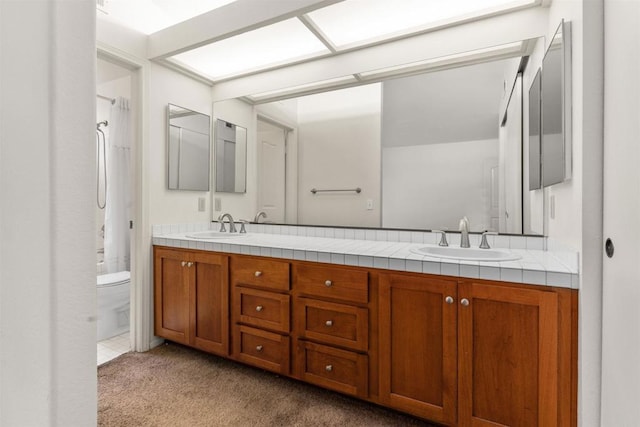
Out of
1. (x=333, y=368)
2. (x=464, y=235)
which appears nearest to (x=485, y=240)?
(x=464, y=235)

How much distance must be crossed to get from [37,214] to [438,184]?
1867mm

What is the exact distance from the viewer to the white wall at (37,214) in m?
0.46

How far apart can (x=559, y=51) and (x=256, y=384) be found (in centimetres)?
223

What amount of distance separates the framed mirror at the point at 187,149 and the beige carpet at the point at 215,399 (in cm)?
130

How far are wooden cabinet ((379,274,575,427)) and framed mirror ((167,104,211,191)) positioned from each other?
5.95ft

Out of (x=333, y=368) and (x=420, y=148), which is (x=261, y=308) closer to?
(x=333, y=368)

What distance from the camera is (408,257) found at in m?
1.48

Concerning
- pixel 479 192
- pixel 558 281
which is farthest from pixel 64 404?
pixel 479 192

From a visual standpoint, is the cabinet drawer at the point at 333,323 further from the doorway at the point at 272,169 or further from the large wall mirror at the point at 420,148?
the doorway at the point at 272,169

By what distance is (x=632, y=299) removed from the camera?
33.8 inches

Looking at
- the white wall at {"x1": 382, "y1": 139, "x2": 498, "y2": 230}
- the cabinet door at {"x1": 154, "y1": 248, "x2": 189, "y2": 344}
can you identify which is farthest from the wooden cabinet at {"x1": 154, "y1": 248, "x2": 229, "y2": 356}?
the white wall at {"x1": 382, "y1": 139, "x2": 498, "y2": 230}

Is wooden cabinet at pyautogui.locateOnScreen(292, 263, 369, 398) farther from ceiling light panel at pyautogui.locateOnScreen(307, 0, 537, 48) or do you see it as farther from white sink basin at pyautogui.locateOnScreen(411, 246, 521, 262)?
ceiling light panel at pyautogui.locateOnScreen(307, 0, 537, 48)

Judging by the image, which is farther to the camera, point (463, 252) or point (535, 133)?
point (463, 252)

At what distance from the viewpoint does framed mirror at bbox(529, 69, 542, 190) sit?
5.17ft
